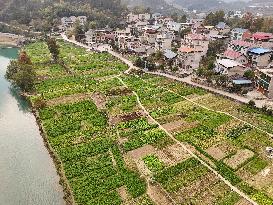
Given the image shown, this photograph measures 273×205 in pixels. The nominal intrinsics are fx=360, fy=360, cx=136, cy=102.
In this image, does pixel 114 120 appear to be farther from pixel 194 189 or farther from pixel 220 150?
pixel 194 189

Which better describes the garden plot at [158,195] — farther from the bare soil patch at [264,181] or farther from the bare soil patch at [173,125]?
the bare soil patch at [173,125]

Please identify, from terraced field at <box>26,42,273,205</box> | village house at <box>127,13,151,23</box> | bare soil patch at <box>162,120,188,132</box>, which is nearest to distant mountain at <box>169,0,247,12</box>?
village house at <box>127,13,151,23</box>

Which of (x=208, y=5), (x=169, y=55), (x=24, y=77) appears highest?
(x=24, y=77)

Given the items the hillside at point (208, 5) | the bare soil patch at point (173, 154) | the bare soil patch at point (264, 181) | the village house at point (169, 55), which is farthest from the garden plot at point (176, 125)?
the hillside at point (208, 5)

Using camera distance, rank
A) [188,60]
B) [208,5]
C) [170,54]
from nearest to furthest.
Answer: [188,60]
[170,54]
[208,5]

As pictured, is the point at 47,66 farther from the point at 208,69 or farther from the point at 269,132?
the point at 269,132

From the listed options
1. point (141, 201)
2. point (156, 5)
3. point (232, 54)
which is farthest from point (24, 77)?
point (156, 5)

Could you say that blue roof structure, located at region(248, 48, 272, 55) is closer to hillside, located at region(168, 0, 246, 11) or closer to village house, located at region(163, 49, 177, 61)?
village house, located at region(163, 49, 177, 61)

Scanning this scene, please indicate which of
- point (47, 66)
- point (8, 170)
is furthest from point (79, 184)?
point (47, 66)
